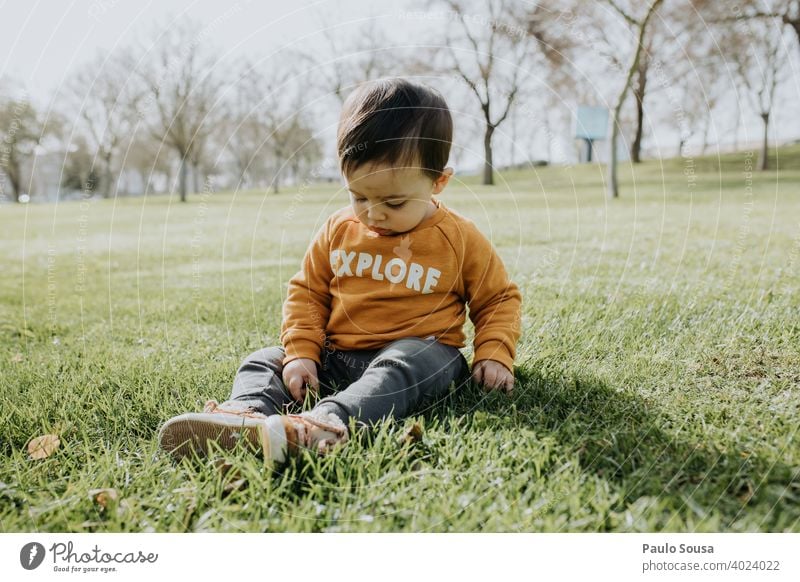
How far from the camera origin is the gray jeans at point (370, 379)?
1.80 m

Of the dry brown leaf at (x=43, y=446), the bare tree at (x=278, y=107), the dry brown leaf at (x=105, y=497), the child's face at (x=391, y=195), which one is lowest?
the dry brown leaf at (x=105, y=497)

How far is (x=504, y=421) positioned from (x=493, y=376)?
251 millimetres

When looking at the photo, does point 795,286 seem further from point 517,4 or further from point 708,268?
point 517,4

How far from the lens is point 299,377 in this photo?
2057 millimetres

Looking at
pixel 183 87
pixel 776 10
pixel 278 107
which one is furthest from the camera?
pixel 183 87

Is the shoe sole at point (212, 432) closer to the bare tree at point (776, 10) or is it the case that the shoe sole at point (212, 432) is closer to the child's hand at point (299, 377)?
the child's hand at point (299, 377)

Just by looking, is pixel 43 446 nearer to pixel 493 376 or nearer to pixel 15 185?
pixel 493 376

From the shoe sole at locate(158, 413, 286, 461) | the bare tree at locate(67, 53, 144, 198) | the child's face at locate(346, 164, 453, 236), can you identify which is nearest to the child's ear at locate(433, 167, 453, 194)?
the child's face at locate(346, 164, 453, 236)

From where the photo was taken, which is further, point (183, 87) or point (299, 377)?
point (183, 87)

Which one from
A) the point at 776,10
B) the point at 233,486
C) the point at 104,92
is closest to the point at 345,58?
the point at 233,486

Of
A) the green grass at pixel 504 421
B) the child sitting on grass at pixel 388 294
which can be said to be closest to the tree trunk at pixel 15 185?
the green grass at pixel 504 421

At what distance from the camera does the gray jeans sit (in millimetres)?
1800
